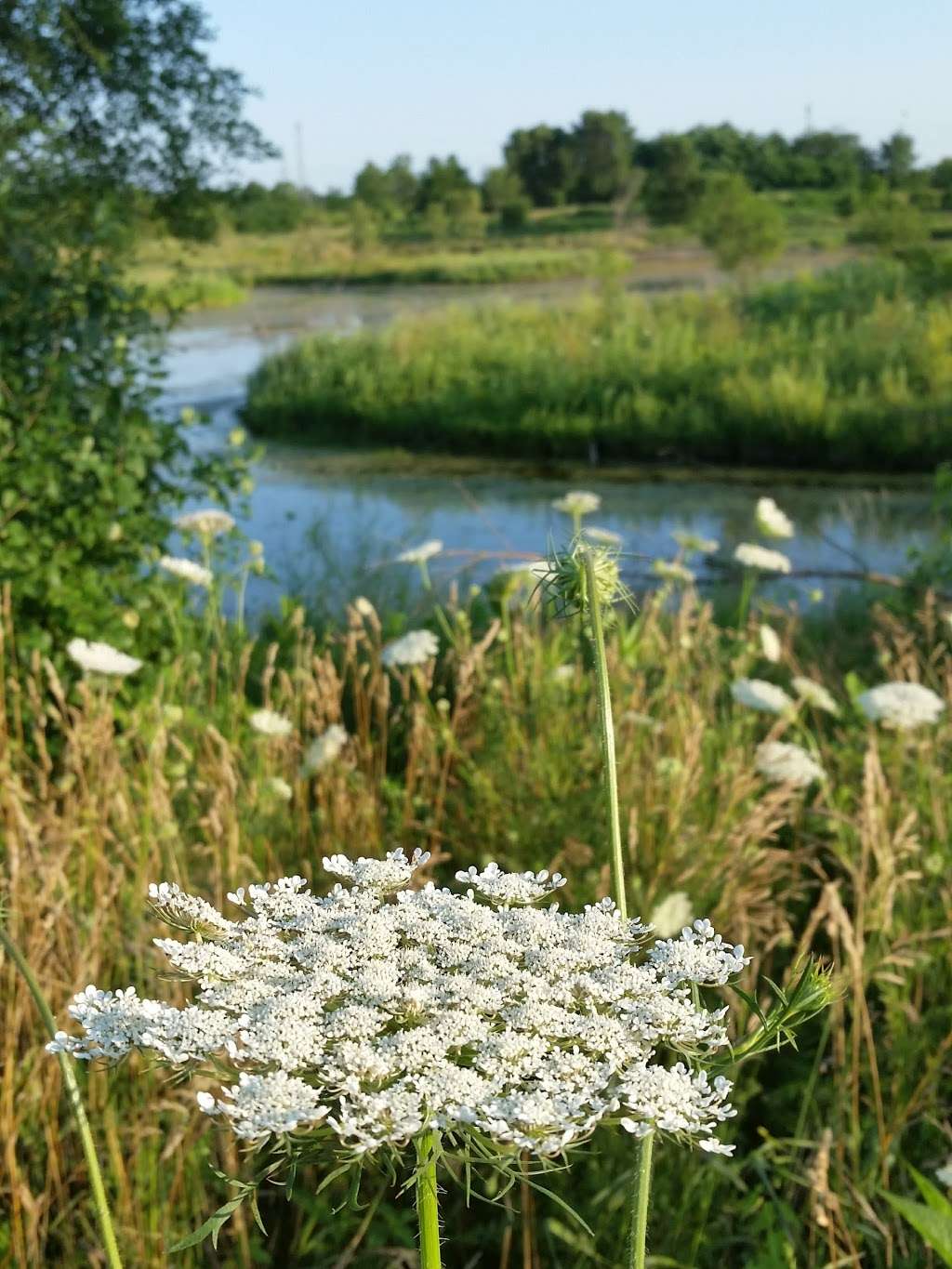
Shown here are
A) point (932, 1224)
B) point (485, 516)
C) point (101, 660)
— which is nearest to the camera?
point (932, 1224)

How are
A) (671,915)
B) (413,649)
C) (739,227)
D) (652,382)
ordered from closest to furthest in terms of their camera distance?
(671,915), (413,649), (652,382), (739,227)

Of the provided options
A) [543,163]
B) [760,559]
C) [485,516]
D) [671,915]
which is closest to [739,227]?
[485,516]

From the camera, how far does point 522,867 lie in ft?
9.30

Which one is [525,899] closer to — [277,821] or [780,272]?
A: [277,821]

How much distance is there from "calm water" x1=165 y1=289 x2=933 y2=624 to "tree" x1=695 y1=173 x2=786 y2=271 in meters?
9.61

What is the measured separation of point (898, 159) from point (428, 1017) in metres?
39.7

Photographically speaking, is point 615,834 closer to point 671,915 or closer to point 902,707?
point 671,915

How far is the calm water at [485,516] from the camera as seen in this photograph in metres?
6.44

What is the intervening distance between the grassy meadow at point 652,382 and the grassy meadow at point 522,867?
865 centimetres

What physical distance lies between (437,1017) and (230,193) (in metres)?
7.67

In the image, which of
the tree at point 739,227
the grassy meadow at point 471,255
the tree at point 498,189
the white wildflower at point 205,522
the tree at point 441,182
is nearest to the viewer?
the white wildflower at point 205,522

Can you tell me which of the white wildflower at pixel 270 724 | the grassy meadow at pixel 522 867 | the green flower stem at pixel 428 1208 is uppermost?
the green flower stem at pixel 428 1208

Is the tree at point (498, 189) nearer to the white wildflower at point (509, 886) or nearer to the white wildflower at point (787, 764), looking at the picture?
the white wildflower at point (787, 764)

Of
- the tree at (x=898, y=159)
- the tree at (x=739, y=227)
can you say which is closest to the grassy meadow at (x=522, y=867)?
the tree at (x=739, y=227)
